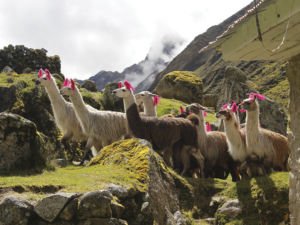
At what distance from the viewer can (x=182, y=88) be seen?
63.4 feet

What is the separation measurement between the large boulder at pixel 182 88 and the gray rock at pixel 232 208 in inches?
558

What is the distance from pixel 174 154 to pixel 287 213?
9.55ft

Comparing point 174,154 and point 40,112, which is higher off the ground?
point 40,112

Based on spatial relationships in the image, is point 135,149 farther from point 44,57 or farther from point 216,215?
point 44,57

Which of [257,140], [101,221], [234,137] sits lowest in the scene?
[101,221]

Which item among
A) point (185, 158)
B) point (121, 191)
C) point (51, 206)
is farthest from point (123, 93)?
point (51, 206)

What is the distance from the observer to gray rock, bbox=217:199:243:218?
195 inches

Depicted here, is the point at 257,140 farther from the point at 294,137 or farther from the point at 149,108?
the point at 149,108

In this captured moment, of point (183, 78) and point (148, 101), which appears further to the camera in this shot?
point (183, 78)

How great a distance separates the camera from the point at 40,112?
959 centimetres

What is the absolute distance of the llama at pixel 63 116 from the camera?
888 cm

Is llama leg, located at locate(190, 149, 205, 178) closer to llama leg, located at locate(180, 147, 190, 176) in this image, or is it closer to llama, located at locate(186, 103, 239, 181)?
llama leg, located at locate(180, 147, 190, 176)

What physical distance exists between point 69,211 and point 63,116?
609 centimetres

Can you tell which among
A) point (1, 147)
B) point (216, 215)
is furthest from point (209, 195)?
point (1, 147)
